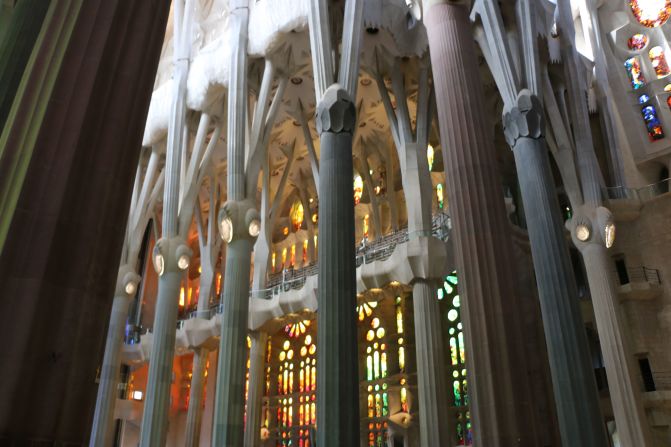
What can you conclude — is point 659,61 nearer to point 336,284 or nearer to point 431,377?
point 431,377

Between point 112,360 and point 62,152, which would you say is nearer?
point 62,152

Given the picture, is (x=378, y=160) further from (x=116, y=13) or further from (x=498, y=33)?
(x=116, y=13)

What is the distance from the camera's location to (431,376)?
12750 mm

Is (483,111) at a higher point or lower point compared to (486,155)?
higher

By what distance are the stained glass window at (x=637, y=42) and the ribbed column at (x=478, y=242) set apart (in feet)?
51.0

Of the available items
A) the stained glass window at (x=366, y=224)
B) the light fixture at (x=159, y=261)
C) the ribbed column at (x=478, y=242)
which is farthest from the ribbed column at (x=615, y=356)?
the light fixture at (x=159, y=261)

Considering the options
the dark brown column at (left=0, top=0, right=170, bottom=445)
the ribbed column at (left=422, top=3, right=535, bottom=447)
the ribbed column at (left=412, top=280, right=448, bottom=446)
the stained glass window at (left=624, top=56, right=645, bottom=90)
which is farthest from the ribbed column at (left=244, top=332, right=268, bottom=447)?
the stained glass window at (left=624, top=56, right=645, bottom=90)

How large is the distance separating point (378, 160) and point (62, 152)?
20421 millimetres

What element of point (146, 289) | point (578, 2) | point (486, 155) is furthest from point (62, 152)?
point (146, 289)

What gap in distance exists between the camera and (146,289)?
1174 inches

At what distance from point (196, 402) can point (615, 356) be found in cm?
1553

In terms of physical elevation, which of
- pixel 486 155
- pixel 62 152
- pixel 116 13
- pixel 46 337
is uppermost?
pixel 486 155

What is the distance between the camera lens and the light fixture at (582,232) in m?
15.9

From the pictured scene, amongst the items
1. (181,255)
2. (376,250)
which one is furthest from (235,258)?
(376,250)
